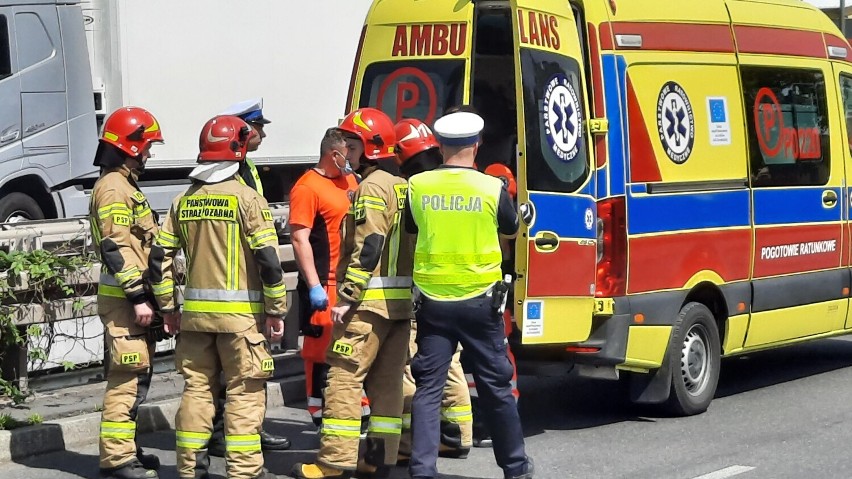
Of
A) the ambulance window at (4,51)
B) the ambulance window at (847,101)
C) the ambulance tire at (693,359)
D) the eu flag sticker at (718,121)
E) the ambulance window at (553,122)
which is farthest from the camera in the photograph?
the ambulance window at (4,51)

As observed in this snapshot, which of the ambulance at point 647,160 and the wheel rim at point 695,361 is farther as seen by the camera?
the wheel rim at point 695,361

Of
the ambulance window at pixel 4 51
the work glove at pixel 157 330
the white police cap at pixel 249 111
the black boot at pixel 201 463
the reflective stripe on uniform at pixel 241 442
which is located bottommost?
the black boot at pixel 201 463

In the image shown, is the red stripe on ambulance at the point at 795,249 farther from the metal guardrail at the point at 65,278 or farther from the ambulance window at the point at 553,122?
the metal guardrail at the point at 65,278

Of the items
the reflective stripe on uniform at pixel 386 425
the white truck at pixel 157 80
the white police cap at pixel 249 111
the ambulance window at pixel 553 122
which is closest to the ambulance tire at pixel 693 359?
the ambulance window at pixel 553 122

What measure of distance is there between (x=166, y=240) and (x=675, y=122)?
11.0 feet

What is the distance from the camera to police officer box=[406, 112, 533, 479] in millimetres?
6590

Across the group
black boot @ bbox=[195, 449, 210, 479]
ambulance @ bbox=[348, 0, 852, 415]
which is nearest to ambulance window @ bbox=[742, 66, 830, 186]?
ambulance @ bbox=[348, 0, 852, 415]

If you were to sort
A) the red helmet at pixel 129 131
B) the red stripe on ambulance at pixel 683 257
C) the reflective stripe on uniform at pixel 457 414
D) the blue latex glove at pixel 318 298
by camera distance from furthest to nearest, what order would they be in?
the red stripe on ambulance at pixel 683 257 → the reflective stripe on uniform at pixel 457 414 → the blue latex glove at pixel 318 298 → the red helmet at pixel 129 131

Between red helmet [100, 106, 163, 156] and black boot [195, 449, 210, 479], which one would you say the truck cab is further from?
black boot [195, 449, 210, 479]

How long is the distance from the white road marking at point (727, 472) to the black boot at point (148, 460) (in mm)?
2759

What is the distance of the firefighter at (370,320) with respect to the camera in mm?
6855

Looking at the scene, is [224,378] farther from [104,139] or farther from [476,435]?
[476,435]

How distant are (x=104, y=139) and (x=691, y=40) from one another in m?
3.73

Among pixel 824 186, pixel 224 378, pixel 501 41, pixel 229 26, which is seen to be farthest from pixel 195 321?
pixel 229 26
